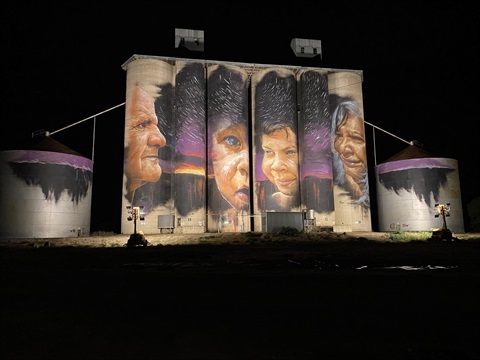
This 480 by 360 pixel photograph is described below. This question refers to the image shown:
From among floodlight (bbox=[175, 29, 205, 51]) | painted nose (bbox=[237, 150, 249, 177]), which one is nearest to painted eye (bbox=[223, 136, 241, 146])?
painted nose (bbox=[237, 150, 249, 177])

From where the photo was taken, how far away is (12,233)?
35000 mm

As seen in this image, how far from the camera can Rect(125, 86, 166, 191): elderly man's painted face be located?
137 ft

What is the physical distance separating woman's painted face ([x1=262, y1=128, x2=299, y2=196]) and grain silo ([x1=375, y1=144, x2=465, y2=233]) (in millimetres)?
12528

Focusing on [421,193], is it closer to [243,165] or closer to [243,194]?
[243,194]

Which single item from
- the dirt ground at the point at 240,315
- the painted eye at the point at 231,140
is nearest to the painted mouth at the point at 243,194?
the painted eye at the point at 231,140

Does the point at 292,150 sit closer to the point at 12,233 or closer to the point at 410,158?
the point at 410,158

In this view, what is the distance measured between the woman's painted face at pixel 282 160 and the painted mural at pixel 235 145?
13 centimetres

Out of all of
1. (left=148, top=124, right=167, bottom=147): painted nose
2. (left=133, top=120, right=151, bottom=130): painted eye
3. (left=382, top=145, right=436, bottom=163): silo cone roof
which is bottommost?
(left=382, top=145, right=436, bottom=163): silo cone roof

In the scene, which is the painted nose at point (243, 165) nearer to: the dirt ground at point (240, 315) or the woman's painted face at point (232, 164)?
the woman's painted face at point (232, 164)

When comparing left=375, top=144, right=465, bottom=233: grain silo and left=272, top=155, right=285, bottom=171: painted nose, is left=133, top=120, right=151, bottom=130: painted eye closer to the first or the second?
→ left=272, top=155, right=285, bottom=171: painted nose

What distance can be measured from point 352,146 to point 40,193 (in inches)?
1461

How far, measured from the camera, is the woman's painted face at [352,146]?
157 ft

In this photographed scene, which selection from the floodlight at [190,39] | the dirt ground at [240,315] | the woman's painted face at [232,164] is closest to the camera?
the dirt ground at [240,315]

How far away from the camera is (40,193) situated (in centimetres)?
3647
